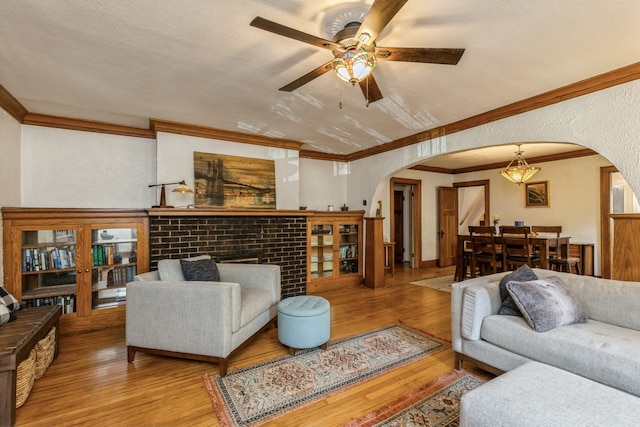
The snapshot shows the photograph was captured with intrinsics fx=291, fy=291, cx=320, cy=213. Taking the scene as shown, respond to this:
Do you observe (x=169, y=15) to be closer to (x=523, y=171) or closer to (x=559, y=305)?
(x=559, y=305)

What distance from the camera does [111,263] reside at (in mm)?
Answer: 3322

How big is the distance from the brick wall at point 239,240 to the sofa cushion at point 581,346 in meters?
2.69

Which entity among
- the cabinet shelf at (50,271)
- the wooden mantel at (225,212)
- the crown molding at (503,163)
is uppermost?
the crown molding at (503,163)

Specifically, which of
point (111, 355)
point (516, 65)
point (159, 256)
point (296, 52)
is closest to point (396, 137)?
point (516, 65)

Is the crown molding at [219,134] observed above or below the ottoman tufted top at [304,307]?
above

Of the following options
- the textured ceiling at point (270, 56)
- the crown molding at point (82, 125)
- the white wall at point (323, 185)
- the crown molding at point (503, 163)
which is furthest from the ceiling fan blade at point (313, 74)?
the crown molding at point (503, 163)

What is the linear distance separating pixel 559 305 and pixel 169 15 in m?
3.11

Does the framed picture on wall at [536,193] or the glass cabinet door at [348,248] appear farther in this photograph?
the framed picture on wall at [536,193]

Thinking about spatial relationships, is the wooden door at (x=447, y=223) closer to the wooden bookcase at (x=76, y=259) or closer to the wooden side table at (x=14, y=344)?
the wooden bookcase at (x=76, y=259)

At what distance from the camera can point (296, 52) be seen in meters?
2.05

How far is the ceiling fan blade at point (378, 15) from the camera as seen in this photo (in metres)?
1.31

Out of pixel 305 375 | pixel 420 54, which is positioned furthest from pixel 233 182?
pixel 420 54

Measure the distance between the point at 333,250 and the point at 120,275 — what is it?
2962 millimetres

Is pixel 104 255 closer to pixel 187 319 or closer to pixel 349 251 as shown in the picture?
pixel 187 319
